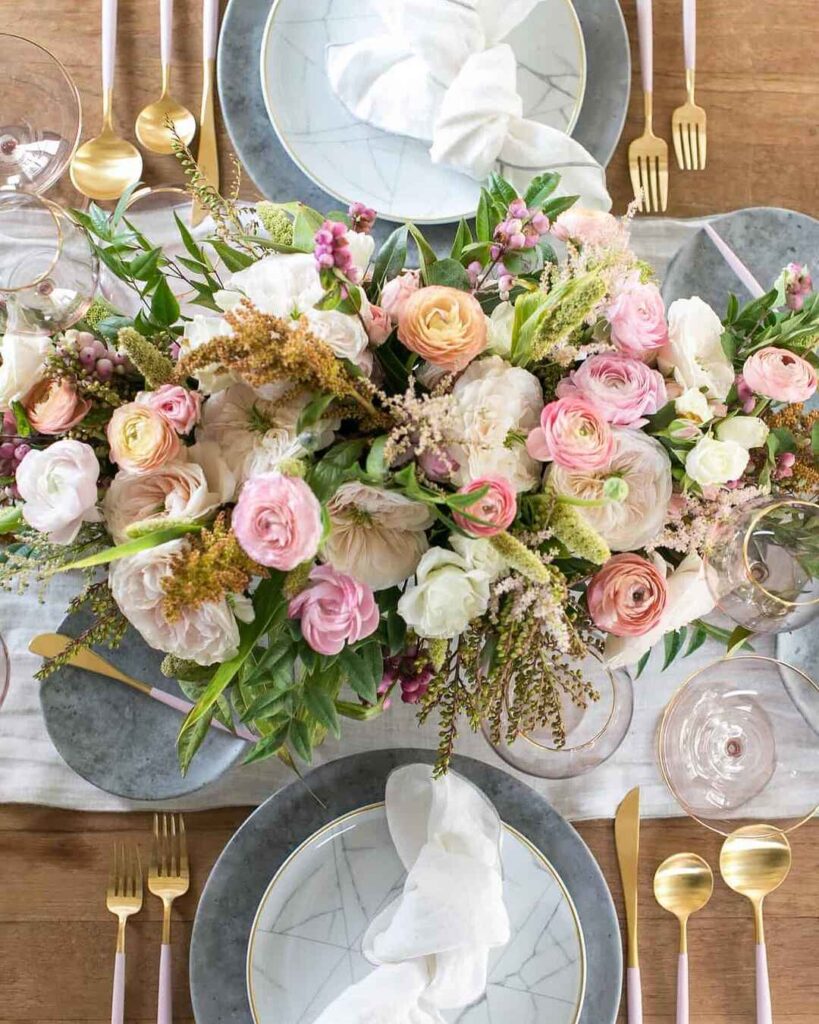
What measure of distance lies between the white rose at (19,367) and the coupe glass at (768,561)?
1.70 feet

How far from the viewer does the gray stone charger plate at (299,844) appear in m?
0.96

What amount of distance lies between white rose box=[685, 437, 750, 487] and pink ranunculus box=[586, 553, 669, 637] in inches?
3.2

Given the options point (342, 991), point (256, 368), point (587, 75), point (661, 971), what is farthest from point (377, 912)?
point (587, 75)

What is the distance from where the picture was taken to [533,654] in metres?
0.69

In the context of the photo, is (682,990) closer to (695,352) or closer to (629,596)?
(629,596)

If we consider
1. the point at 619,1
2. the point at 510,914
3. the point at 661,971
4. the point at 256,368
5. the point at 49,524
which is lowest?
the point at 661,971

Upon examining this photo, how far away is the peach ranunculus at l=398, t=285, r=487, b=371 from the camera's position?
24.7 inches

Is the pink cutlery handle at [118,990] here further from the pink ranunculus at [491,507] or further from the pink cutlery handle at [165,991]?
the pink ranunculus at [491,507]

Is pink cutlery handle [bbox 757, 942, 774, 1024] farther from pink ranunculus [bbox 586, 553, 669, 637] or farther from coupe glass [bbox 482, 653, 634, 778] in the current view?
pink ranunculus [bbox 586, 553, 669, 637]

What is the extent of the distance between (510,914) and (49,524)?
62 centimetres

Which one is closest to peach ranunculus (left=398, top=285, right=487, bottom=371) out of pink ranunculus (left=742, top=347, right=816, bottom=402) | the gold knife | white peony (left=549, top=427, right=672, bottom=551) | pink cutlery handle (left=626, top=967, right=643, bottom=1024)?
white peony (left=549, top=427, right=672, bottom=551)

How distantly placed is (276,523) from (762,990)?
0.85 m

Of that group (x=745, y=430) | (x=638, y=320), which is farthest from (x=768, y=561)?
(x=638, y=320)

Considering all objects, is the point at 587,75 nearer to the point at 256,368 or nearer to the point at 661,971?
the point at 256,368
